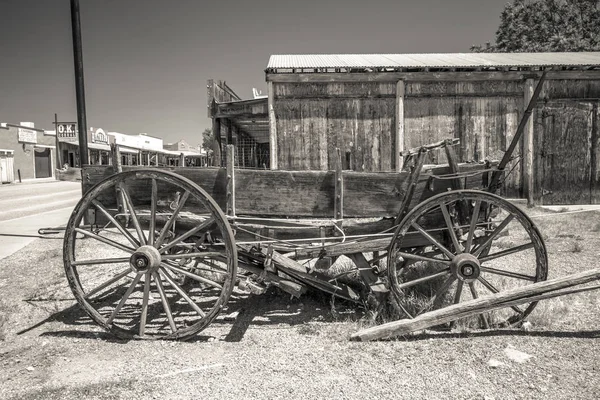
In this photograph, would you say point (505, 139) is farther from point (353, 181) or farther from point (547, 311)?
point (353, 181)

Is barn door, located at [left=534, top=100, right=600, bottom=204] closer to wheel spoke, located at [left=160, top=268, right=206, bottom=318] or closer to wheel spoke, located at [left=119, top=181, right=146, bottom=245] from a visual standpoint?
wheel spoke, located at [left=160, top=268, right=206, bottom=318]

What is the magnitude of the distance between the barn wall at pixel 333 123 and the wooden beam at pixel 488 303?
20.6 ft

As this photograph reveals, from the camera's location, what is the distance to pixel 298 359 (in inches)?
115

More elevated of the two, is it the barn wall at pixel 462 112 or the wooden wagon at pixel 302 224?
the barn wall at pixel 462 112

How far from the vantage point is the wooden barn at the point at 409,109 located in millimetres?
9125

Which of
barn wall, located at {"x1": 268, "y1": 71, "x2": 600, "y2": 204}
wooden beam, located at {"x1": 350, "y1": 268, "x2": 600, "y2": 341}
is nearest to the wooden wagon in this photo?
wooden beam, located at {"x1": 350, "y1": 268, "x2": 600, "y2": 341}

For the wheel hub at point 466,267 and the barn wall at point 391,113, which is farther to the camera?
the barn wall at point 391,113

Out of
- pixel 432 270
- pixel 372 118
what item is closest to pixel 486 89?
pixel 372 118

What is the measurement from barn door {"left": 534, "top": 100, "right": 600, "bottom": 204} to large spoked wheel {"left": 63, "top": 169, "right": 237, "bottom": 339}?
9.03m

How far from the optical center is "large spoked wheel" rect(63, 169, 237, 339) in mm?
3062

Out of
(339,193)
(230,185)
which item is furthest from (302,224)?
(230,185)

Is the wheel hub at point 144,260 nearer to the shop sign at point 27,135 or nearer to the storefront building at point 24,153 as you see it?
the storefront building at point 24,153

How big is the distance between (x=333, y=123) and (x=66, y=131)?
35645 millimetres

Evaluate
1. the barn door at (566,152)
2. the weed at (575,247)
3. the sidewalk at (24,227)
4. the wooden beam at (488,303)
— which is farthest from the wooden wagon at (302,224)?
the barn door at (566,152)
